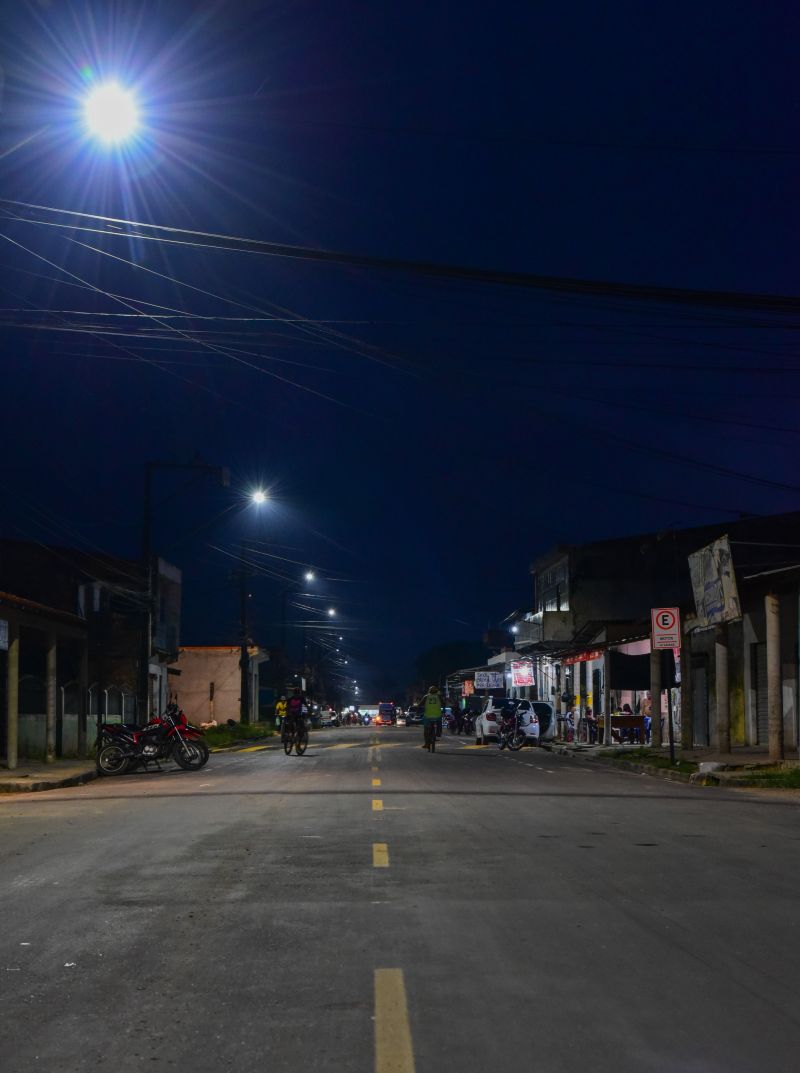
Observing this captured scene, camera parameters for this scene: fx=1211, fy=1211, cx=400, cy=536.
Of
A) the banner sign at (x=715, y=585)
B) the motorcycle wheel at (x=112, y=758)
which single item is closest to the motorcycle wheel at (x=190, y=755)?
the motorcycle wheel at (x=112, y=758)

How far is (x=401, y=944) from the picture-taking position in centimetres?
716

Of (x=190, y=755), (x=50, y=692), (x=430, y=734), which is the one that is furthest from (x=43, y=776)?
(x=430, y=734)

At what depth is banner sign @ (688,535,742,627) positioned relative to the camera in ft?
90.2

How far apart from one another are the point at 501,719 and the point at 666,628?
52.0 ft

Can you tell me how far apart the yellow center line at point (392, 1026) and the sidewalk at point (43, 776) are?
16.9 metres

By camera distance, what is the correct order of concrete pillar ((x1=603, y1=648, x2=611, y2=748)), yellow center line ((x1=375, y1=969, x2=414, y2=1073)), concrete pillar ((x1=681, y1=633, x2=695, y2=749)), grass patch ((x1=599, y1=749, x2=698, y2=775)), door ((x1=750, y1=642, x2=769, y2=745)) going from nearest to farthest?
yellow center line ((x1=375, y1=969, x2=414, y2=1073)) → grass patch ((x1=599, y1=749, x2=698, y2=775)) → door ((x1=750, y1=642, x2=769, y2=745)) → concrete pillar ((x1=681, y1=633, x2=695, y2=749)) → concrete pillar ((x1=603, y1=648, x2=611, y2=748))

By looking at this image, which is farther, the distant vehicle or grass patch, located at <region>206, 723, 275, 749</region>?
the distant vehicle

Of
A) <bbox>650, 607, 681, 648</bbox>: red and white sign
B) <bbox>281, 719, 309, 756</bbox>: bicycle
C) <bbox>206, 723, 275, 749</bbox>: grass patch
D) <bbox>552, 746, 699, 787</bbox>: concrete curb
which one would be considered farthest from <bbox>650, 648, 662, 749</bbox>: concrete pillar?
<bbox>206, 723, 275, 749</bbox>: grass patch

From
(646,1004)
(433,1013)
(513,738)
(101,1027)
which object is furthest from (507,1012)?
(513,738)

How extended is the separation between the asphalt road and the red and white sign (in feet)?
43.4

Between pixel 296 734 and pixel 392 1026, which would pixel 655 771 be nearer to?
pixel 296 734

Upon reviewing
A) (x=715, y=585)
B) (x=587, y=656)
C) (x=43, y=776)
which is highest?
(x=715, y=585)

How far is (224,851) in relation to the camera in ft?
38.0

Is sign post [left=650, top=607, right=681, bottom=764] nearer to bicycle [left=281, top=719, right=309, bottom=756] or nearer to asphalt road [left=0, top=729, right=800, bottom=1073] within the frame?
bicycle [left=281, top=719, right=309, bottom=756]
